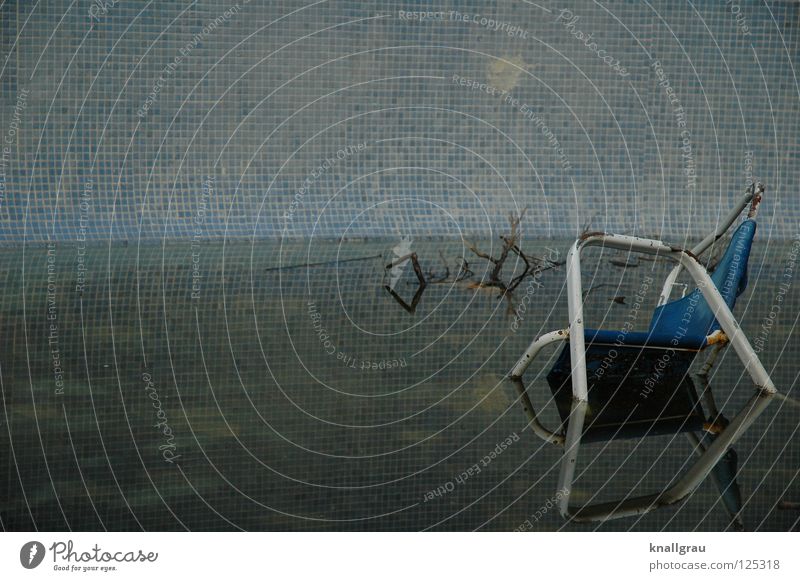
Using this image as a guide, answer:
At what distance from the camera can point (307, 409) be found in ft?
5.95

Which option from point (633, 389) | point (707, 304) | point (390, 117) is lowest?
point (633, 389)

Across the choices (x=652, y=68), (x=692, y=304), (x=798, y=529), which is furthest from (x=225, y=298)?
(x=652, y=68)

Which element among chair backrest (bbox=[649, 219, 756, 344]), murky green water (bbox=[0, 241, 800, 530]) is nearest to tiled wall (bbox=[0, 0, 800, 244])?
murky green water (bbox=[0, 241, 800, 530])

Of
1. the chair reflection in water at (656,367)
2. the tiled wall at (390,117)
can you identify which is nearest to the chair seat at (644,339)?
the chair reflection in water at (656,367)

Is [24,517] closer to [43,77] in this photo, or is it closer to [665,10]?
[43,77]

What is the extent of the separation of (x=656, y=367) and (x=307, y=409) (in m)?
0.63

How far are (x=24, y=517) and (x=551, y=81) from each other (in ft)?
10.1

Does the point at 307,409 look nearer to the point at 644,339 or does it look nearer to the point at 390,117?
the point at 644,339

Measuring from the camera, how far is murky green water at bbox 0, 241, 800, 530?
4.51 feet

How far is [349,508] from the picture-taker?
1.37m

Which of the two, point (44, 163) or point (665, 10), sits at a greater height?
point (665, 10)

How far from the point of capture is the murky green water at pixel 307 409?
4.51ft

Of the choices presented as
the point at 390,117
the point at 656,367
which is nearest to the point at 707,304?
the point at 656,367

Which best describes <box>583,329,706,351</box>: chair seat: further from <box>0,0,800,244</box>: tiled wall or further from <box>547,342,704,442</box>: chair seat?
<box>0,0,800,244</box>: tiled wall
